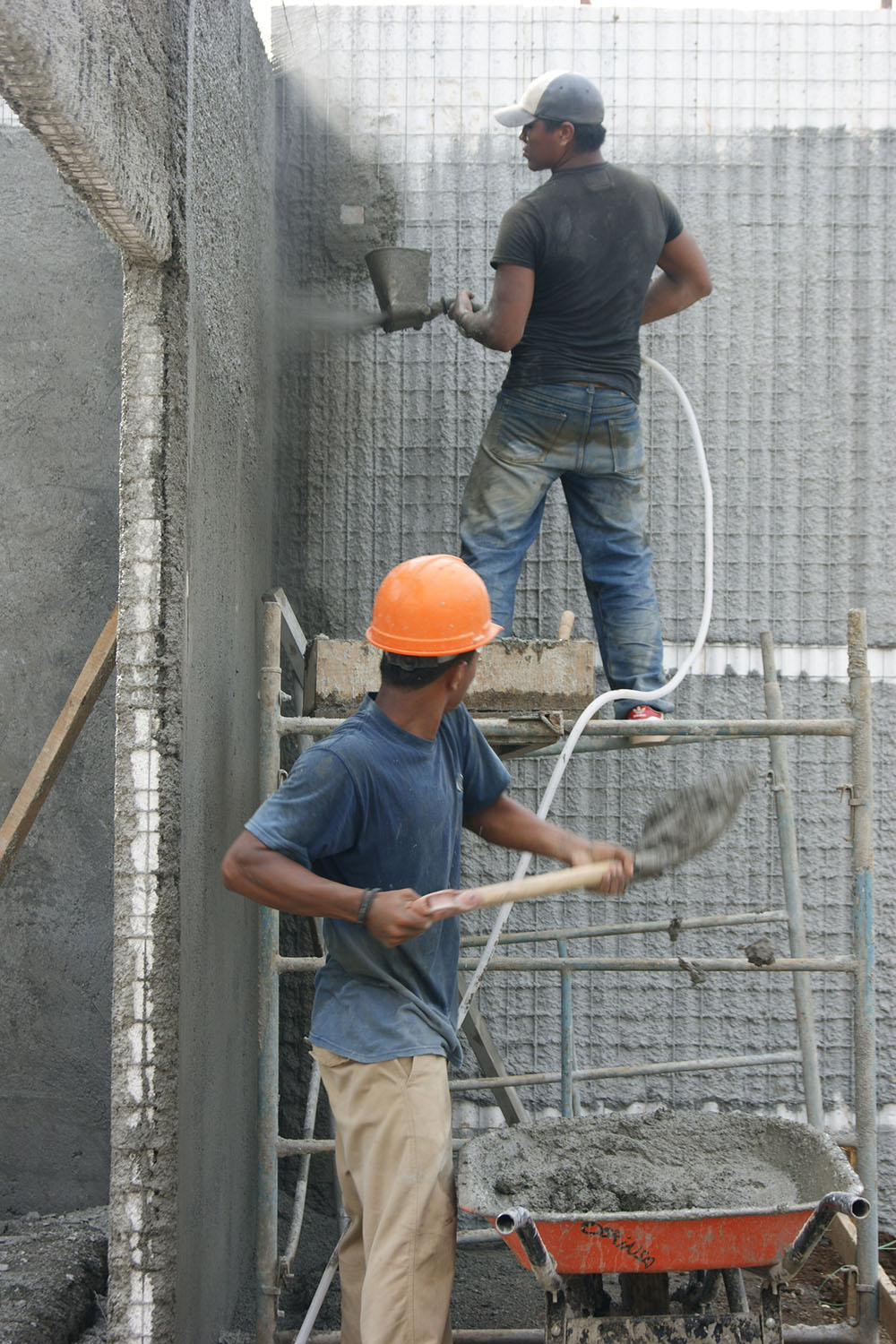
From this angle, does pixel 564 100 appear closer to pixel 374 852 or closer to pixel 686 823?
pixel 686 823

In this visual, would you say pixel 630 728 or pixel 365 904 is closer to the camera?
pixel 365 904

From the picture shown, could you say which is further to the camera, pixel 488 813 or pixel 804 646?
pixel 804 646

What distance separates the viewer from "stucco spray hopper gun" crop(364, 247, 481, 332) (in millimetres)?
4070

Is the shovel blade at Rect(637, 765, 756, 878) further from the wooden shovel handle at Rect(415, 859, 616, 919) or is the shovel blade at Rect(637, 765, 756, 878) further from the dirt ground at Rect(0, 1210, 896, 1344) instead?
the dirt ground at Rect(0, 1210, 896, 1344)

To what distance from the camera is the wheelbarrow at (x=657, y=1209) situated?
7.57 ft

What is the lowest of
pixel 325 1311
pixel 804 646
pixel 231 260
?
pixel 325 1311

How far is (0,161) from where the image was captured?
4102 millimetres

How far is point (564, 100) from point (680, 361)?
49.5 inches

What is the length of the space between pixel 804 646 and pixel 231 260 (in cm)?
250

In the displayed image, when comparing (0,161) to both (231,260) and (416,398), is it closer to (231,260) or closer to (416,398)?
(231,260)

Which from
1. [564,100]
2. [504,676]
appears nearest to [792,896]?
[504,676]

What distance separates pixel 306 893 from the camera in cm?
222

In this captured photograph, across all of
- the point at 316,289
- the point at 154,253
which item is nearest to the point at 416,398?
the point at 316,289

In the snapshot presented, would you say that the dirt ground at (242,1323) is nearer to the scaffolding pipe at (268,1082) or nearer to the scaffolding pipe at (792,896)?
the scaffolding pipe at (268,1082)
